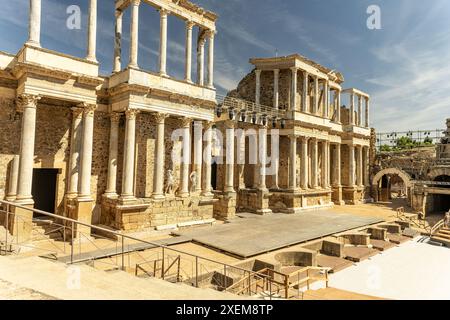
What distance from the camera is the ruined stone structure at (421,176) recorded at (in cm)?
2734

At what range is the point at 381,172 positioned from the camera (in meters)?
34.8

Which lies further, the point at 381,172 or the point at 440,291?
the point at 381,172

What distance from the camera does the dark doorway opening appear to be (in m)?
15.1

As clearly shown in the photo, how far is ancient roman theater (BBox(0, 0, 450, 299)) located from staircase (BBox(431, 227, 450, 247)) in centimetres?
15

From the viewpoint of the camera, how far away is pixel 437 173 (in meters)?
30.6

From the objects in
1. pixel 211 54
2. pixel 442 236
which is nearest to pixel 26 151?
pixel 211 54

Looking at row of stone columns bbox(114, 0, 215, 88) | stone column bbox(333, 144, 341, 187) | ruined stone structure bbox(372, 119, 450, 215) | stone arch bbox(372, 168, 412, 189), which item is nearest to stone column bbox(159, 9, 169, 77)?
row of stone columns bbox(114, 0, 215, 88)

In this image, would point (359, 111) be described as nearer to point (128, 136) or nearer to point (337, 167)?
point (337, 167)

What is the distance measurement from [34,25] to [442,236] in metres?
24.5
